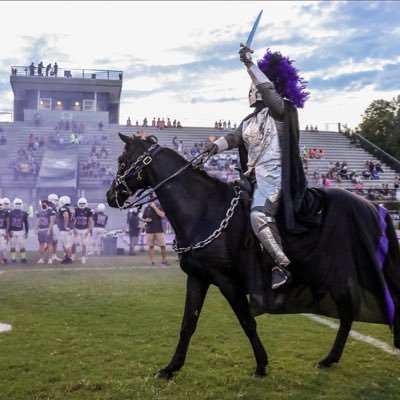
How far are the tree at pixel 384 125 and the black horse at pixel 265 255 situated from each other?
5051cm

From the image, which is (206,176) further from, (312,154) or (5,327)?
(312,154)

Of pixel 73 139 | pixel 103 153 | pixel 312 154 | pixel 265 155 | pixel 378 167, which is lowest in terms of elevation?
pixel 265 155

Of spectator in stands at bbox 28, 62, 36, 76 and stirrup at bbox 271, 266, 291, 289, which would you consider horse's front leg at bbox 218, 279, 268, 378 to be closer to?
stirrup at bbox 271, 266, 291, 289

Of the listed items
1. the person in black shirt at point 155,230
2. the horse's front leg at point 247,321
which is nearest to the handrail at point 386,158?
the person in black shirt at point 155,230

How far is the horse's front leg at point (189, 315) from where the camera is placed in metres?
4.48

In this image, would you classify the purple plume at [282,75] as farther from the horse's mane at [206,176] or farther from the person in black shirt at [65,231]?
the person in black shirt at [65,231]

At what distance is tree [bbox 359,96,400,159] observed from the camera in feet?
175

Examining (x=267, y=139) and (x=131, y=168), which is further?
(x=131, y=168)

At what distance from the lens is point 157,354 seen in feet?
17.3

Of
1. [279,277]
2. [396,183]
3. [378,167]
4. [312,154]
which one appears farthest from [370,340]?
[312,154]

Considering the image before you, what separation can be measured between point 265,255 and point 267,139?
102 cm

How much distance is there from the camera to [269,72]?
4520 millimetres

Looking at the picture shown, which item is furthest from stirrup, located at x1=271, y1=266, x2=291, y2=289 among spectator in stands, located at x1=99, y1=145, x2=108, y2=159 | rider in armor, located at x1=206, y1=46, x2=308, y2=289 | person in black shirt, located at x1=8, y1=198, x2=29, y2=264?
spectator in stands, located at x1=99, y1=145, x2=108, y2=159

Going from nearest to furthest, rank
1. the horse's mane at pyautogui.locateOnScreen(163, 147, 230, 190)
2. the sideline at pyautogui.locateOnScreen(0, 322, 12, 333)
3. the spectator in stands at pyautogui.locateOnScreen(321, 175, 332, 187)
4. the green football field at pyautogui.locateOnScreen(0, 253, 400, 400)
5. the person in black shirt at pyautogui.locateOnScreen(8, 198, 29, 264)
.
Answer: the green football field at pyautogui.locateOnScreen(0, 253, 400, 400) → the horse's mane at pyautogui.locateOnScreen(163, 147, 230, 190) → the sideline at pyautogui.locateOnScreen(0, 322, 12, 333) → the person in black shirt at pyautogui.locateOnScreen(8, 198, 29, 264) → the spectator in stands at pyautogui.locateOnScreen(321, 175, 332, 187)
